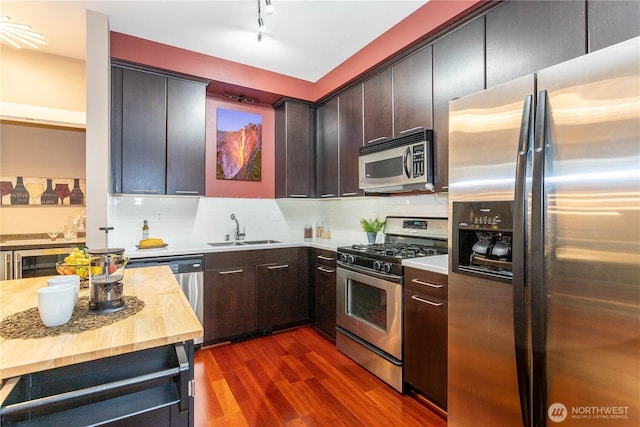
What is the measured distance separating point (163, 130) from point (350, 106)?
1793mm

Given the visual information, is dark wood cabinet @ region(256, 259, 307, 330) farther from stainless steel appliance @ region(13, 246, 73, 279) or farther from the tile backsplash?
stainless steel appliance @ region(13, 246, 73, 279)

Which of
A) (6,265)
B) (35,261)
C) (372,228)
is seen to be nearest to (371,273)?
(372,228)

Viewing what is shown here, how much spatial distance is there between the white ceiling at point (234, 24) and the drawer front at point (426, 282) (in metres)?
1.91

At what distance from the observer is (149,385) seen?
0.95 metres

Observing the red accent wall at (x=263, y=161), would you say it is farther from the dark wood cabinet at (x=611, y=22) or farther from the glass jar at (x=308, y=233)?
the dark wood cabinet at (x=611, y=22)

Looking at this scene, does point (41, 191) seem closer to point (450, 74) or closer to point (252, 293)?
point (252, 293)

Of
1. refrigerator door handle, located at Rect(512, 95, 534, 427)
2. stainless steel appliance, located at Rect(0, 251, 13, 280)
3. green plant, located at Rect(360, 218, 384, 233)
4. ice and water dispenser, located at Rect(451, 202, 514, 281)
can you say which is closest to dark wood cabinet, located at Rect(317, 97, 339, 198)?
green plant, located at Rect(360, 218, 384, 233)

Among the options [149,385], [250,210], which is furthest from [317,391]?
[250,210]

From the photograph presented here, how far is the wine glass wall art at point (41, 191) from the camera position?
10.3ft

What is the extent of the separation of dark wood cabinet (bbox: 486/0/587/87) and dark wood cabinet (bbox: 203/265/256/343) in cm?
253

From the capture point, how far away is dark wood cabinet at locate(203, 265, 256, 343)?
110 inches

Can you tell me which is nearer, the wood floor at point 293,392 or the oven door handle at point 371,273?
the wood floor at point 293,392

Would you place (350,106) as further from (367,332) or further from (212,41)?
(367,332)

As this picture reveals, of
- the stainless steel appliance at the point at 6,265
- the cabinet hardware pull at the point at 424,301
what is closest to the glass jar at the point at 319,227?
the cabinet hardware pull at the point at 424,301
